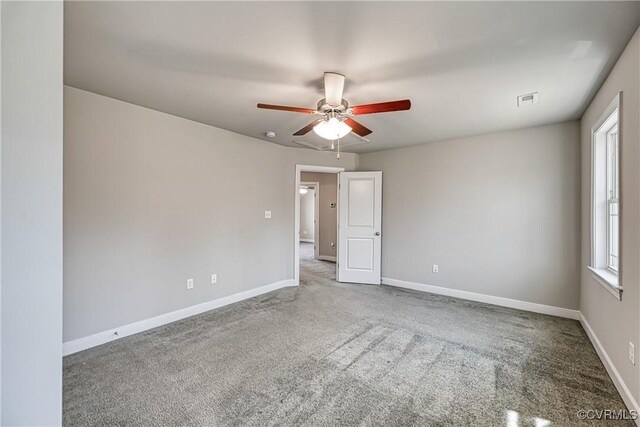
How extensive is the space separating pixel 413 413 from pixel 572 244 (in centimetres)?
311

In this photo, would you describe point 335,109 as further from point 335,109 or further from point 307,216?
point 307,216

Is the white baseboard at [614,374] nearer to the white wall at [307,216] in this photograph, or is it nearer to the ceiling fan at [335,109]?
the ceiling fan at [335,109]

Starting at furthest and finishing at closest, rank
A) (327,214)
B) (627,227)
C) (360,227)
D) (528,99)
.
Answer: (327,214) < (360,227) < (528,99) < (627,227)

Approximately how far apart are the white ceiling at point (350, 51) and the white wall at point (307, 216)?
7.73 metres

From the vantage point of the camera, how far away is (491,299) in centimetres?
412

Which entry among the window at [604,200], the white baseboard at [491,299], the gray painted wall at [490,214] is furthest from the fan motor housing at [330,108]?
the white baseboard at [491,299]

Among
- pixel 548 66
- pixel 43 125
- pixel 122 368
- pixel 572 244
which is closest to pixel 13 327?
pixel 43 125

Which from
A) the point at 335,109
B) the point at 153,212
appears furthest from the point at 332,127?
the point at 153,212

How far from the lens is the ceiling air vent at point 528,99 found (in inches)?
109

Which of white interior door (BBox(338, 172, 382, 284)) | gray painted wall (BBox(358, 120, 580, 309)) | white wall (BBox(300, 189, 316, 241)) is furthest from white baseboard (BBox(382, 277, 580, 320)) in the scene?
white wall (BBox(300, 189, 316, 241))

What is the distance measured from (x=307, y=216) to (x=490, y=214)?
735 cm

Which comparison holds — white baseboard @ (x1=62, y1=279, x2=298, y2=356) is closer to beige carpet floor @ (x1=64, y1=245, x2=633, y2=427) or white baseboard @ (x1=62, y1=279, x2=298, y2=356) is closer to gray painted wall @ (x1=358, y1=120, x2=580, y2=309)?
beige carpet floor @ (x1=64, y1=245, x2=633, y2=427)

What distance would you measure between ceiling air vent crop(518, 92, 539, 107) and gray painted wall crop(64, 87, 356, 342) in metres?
3.24

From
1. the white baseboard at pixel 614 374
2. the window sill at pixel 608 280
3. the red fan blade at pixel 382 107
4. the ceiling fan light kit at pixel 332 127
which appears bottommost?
the white baseboard at pixel 614 374
